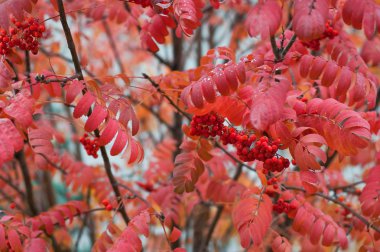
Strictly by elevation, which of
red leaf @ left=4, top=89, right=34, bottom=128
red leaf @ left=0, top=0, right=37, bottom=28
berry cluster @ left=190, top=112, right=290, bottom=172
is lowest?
berry cluster @ left=190, top=112, right=290, bottom=172

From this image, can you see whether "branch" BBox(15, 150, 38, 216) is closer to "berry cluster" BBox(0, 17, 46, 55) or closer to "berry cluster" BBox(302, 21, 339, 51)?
"berry cluster" BBox(0, 17, 46, 55)

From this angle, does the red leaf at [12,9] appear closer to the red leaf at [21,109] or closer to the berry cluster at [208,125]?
the red leaf at [21,109]

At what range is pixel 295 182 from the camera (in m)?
3.71

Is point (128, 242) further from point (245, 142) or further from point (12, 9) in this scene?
point (12, 9)

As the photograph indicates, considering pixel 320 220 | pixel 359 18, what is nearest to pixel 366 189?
pixel 320 220

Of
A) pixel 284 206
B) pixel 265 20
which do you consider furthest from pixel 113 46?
pixel 265 20

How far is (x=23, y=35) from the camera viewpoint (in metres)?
2.23

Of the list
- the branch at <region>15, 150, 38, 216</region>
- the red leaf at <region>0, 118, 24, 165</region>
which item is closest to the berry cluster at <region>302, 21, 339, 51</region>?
the red leaf at <region>0, 118, 24, 165</region>

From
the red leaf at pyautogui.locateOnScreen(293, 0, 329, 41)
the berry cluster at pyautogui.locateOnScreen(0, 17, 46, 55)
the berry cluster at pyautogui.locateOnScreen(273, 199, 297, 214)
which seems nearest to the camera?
the red leaf at pyautogui.locateOnScreen(293, 0, 329, 41)

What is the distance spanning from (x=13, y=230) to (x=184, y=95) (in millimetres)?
1094

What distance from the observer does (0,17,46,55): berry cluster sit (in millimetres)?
2213

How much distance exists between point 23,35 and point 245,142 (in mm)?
1133

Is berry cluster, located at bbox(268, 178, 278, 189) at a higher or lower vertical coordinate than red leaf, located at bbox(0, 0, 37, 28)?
lower

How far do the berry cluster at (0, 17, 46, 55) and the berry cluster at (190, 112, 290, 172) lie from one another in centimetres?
83
